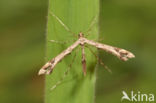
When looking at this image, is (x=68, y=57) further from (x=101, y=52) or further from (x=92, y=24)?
(x=101, y=52)

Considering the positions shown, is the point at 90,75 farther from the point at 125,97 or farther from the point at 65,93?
the point at 125,97

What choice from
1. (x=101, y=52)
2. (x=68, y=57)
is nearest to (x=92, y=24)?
(x=68, y=57)

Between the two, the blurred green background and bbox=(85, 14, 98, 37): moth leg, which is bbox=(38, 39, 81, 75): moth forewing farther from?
the blurred green background

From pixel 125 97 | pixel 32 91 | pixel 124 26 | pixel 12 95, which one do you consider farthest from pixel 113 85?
pixel 12 95

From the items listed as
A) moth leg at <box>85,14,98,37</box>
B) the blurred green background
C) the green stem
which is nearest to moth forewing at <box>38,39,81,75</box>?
the green stem

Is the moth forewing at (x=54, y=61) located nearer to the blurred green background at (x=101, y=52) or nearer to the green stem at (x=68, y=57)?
the green stem at (x=68, y=57)
